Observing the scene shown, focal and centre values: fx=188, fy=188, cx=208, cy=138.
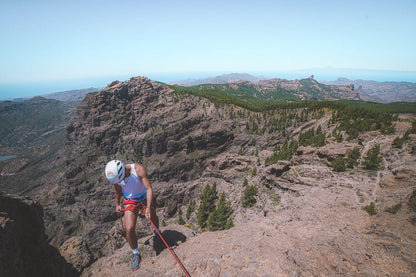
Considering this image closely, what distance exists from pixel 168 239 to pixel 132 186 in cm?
516

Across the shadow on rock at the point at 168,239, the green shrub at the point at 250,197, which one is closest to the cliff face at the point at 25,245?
the shadow on rock at the point at 168,239

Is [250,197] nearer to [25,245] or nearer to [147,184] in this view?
[147,184]

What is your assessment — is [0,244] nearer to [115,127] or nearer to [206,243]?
[206,243]

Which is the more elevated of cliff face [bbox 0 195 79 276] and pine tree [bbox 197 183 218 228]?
cliff face [bbox 0 195 79 276]

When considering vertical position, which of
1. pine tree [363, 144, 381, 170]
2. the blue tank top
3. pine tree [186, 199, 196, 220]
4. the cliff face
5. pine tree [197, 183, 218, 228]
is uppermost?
the blue tank top

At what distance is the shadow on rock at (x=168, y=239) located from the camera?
35.3ft

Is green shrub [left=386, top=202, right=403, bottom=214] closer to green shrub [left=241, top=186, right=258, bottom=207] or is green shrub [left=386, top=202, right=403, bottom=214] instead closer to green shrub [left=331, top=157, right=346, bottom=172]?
green shrub [left=331, top=157, right=346, bottom=172]

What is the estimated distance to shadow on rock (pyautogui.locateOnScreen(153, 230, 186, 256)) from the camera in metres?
10.8

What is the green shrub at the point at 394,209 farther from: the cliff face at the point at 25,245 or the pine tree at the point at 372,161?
the cliff face at the point at 25,245

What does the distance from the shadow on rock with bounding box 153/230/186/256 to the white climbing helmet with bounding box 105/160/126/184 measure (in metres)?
5.05

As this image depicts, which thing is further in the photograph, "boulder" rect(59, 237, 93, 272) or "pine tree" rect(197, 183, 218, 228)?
"pine tree" rect(197, 183, 218, 228)

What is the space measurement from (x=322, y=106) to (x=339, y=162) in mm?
95046

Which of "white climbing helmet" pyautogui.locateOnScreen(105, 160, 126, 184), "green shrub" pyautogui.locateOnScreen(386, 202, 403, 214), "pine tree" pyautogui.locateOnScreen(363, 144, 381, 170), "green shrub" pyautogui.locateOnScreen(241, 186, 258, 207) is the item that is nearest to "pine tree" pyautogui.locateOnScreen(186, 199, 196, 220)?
"green shrub" pyautogui.locateOnScreen(241, 186, 258, 207)

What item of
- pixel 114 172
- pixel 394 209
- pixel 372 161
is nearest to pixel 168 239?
pixel 114 172
